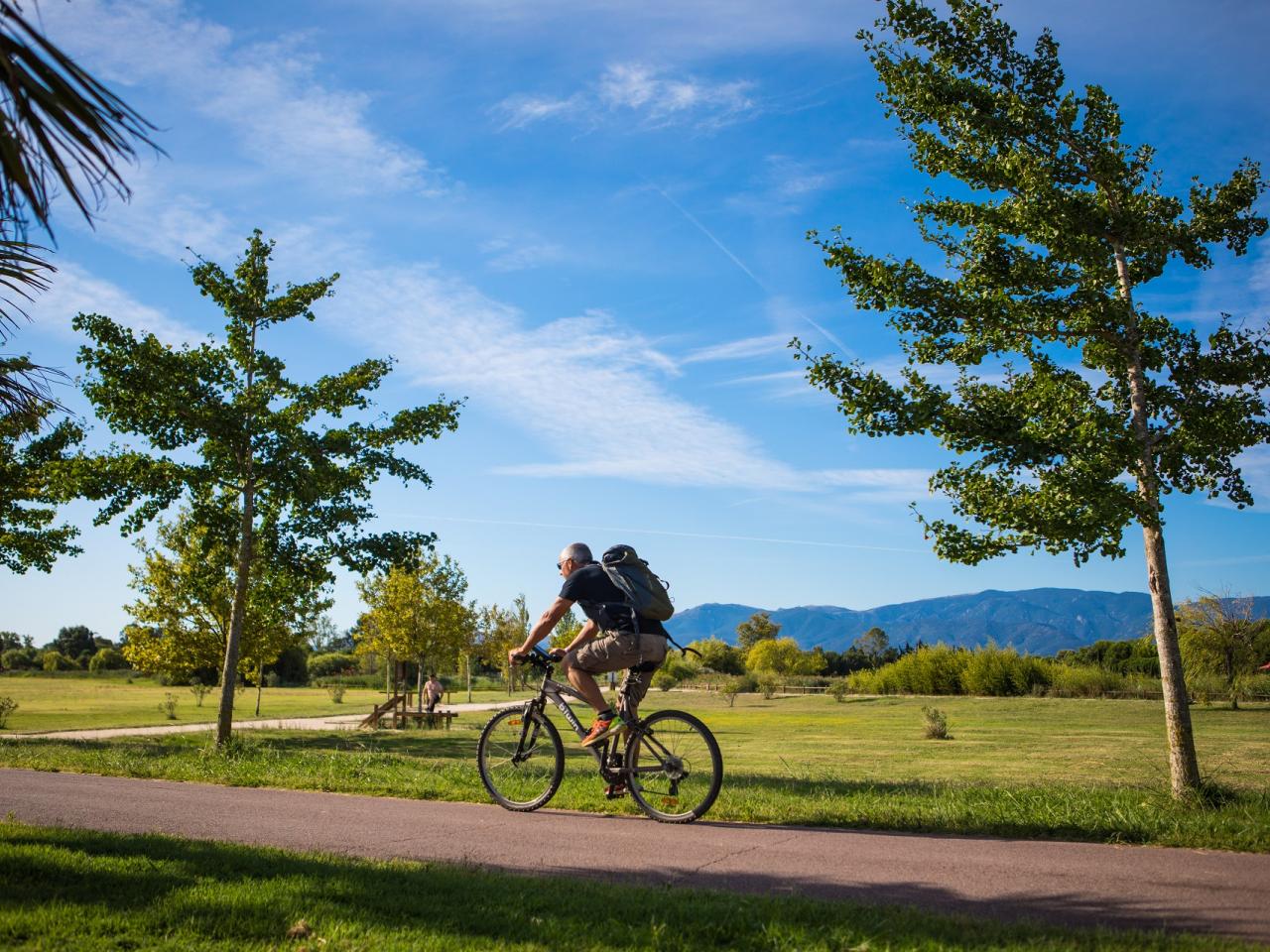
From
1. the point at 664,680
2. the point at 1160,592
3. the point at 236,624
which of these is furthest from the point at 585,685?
the point at 664,680

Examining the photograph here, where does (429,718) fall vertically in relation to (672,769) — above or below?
below

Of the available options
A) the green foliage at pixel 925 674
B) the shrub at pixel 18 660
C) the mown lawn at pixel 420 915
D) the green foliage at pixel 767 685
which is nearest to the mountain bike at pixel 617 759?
the mown lawn at pixel 420 915

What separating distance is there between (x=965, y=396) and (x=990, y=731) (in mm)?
18571

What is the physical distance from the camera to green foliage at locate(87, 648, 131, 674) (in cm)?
8869

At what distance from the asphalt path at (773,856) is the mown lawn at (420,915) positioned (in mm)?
439

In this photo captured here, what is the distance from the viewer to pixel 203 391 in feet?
54.0

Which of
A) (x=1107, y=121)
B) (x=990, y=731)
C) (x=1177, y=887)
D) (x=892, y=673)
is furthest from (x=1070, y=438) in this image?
(x=892, y=673)

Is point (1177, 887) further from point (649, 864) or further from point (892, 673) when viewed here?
point (892, 673)

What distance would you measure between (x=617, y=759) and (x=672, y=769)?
0.47 m

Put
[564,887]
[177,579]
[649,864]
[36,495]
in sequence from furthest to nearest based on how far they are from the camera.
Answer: [177,579] → [36,495] → [649,864] → [564,887]

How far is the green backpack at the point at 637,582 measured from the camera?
7418 mm

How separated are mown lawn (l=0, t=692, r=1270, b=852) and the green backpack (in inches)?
69.6

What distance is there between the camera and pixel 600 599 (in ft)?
24.8

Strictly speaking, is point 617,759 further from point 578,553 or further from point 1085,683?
point 1085,683
